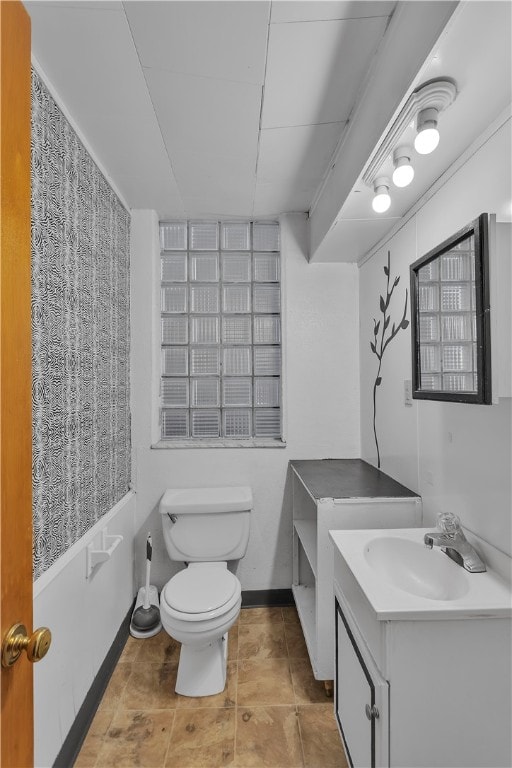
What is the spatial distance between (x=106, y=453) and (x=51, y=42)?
1.55 metres

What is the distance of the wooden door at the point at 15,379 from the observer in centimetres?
62

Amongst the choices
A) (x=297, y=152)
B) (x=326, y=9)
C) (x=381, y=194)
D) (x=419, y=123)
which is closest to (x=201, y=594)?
(x=381, y=194)

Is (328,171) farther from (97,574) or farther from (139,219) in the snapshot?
(97,574)

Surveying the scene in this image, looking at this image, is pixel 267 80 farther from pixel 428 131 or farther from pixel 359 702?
pixel 359 702

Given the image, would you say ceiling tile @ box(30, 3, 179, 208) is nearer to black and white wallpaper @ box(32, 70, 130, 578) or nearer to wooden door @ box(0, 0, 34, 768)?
black and white wallpaper @ box(32, 70, 130, 578)

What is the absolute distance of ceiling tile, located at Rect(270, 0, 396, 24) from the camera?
1.06 metres

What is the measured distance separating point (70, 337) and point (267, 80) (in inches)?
44.9

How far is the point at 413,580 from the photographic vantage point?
1.32 m

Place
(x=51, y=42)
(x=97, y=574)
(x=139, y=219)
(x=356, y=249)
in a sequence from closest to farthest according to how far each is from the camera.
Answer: (x=51, y=42)
(x=97, y=574)
(x=356, y=249)
(x=139, y=219)

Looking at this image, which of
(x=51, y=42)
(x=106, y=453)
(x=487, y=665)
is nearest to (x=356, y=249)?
(x=51, y=42)

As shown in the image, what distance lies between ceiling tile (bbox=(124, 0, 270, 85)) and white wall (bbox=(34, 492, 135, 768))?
5.58 feet

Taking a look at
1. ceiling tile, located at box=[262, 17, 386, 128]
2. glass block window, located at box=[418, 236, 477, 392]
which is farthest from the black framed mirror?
ceiling tile, located at box=[262, 17, 386, 128]

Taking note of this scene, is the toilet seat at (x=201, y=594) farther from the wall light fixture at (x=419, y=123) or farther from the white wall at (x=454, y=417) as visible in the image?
the wall light fixture at (x=419, y=123)

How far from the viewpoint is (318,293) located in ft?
7.97
